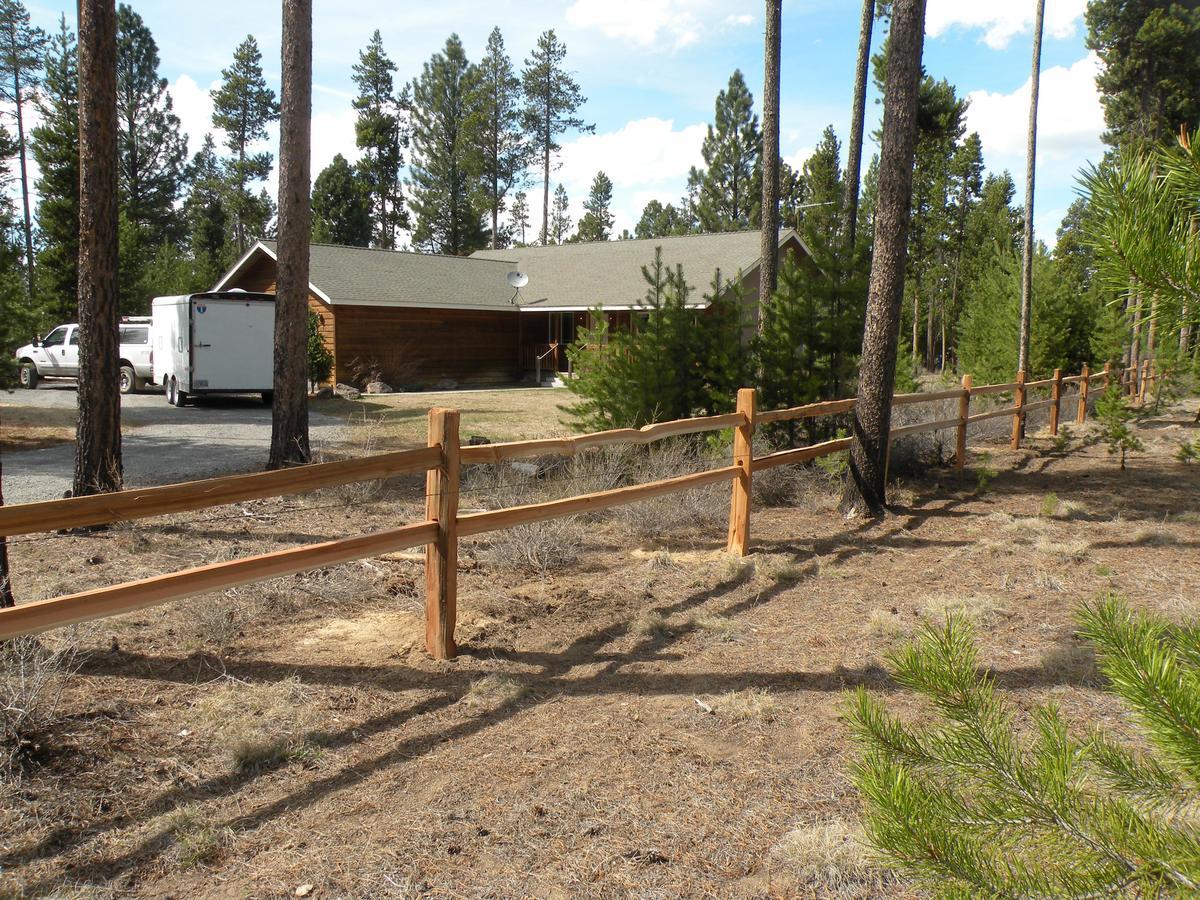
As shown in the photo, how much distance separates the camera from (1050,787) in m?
1.73

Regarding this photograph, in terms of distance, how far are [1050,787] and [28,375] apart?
90.6 ft

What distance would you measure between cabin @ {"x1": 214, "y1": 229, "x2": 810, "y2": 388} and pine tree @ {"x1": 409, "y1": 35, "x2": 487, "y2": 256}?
2054 centimetres

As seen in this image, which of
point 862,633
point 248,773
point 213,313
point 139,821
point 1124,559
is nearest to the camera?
point 139,821

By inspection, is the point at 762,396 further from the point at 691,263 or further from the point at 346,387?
the point at 691,263

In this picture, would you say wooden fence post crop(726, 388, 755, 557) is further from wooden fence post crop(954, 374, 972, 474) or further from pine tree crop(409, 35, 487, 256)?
pine tree crop(409, 35, 487, 256)

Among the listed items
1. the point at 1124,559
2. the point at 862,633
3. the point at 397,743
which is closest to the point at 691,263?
the point at 1124,559

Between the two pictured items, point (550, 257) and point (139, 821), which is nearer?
point (139, 821)

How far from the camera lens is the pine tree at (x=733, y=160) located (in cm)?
5131

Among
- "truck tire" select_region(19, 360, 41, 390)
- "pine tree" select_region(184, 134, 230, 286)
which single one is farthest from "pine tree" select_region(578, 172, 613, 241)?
"truck tire" select_region(19, 360, 41, 390)

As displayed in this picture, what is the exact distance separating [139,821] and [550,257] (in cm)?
3236

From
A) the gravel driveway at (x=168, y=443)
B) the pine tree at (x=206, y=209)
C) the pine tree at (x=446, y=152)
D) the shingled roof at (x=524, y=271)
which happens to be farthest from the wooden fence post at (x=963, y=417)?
the pine tree at (x=446, y=152)

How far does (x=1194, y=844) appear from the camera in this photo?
→ 1.53 metres

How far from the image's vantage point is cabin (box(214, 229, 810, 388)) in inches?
1062

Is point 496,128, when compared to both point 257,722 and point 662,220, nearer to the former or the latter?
point 662,220
